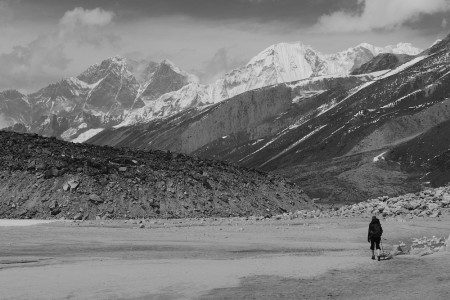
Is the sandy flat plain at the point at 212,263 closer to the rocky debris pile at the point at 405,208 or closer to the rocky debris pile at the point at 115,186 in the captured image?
the rocky debris pile at the point at 405,208

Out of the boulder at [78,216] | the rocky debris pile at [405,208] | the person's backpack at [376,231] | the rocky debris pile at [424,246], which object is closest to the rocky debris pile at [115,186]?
the boulder at [78,216]

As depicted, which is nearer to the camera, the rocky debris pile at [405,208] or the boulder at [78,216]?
the boulder at [78,216]

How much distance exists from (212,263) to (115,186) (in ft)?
100

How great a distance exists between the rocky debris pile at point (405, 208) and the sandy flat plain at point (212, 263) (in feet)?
19.0

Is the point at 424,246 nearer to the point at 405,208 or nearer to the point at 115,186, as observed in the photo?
the point at 405,208

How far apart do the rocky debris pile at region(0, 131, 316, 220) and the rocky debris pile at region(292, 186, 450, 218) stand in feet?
27.9

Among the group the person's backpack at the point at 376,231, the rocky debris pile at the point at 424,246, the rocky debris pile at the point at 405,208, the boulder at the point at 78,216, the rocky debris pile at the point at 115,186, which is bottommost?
the rocky debris pile at the point at 424,246

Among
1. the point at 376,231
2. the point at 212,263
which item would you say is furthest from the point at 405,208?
the point at 212,263

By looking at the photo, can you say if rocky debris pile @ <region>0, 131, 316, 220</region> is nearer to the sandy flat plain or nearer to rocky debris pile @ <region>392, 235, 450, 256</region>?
the sandy flat plain

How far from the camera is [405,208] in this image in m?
60.0

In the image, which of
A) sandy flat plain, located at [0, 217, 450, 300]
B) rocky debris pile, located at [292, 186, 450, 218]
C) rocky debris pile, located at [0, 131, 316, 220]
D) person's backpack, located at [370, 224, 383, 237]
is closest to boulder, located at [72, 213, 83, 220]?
rocky debris pile, located at [0, 131, 316, 220]

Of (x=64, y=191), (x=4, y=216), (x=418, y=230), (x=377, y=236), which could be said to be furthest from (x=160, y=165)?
(x=377, y=236)

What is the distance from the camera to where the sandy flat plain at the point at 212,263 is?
2524cm

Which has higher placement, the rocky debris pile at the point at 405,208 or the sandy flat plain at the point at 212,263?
the rocky debris pile at the point at 405,208
